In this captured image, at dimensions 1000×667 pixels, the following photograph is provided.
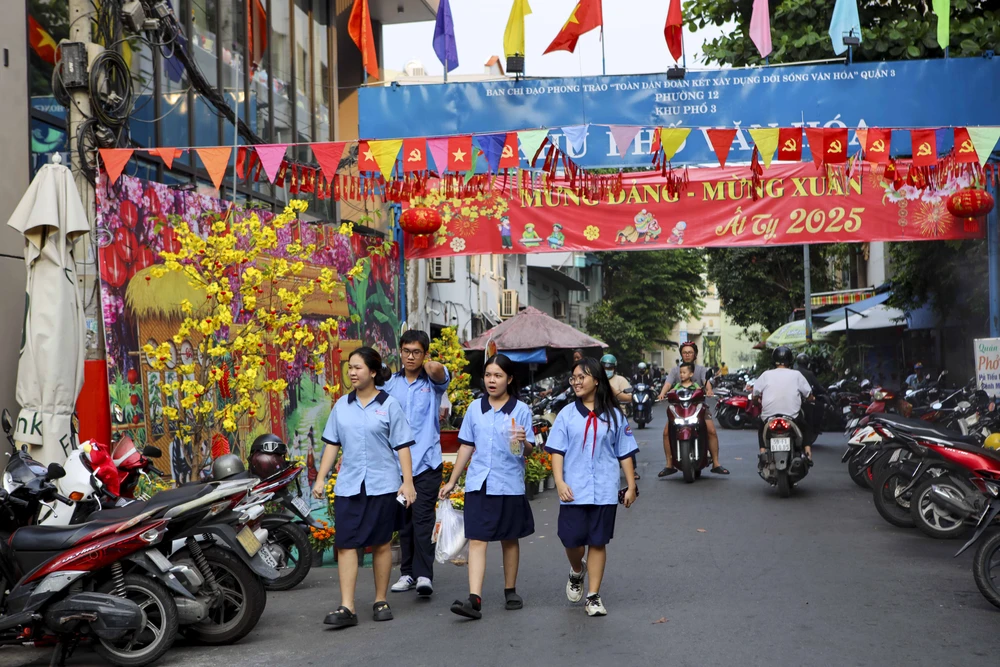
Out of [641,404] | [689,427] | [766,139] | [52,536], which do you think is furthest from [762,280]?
[52,536]

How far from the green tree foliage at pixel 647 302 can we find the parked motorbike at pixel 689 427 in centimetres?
3530

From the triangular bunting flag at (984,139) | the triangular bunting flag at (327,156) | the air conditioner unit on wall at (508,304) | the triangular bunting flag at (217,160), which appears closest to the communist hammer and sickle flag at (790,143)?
the triangular bunting flag at (984,139)

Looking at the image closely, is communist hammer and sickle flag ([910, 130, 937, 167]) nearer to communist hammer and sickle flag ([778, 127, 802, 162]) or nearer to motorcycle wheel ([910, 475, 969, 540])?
communist hammer and sickle flag ([778, 127, 802, 162])

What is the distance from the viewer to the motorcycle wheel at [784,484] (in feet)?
41.1

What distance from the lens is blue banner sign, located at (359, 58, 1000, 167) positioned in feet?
43.4

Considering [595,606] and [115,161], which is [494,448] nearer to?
[595,606]

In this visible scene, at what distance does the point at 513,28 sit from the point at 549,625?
8.50m

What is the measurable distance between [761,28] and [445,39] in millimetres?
3903

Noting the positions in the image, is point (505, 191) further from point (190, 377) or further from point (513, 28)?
point (190, 377)

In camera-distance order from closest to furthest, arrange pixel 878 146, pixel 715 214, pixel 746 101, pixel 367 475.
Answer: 1. pixel 367 475
2. pixel 878 146
3. pixel 746 101
4. pixel 715 214

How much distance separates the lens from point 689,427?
14305mm

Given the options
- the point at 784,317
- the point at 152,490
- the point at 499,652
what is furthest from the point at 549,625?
the point at 784,317

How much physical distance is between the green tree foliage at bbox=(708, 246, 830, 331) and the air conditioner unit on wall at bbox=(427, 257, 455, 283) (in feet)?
35.2

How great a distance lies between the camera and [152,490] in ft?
28.9
